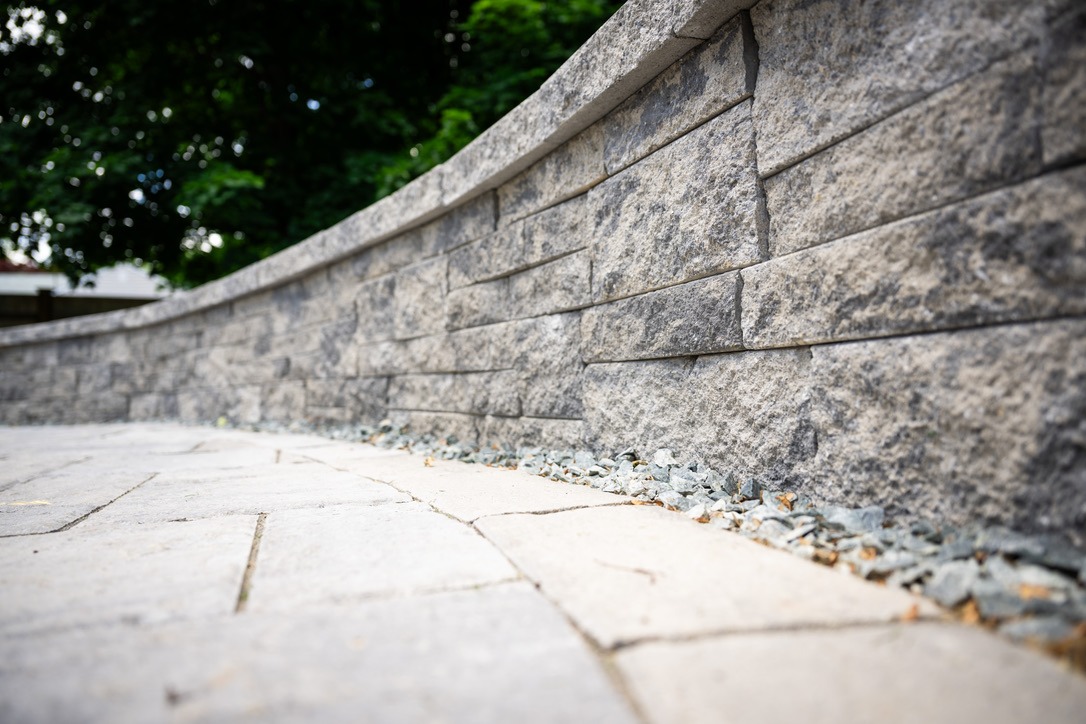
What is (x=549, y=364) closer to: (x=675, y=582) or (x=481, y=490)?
(x=481, y=490)

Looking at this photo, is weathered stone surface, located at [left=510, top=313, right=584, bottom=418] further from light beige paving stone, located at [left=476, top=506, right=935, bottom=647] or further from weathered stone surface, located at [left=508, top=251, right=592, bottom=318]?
light beige paving stone, located at [left=476, top=506, right=935, bottom=647]

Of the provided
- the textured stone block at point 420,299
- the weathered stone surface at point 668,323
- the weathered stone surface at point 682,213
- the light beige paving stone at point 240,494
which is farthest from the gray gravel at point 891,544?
the textured stone block at point 420,299

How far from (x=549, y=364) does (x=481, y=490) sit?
2.85 feet

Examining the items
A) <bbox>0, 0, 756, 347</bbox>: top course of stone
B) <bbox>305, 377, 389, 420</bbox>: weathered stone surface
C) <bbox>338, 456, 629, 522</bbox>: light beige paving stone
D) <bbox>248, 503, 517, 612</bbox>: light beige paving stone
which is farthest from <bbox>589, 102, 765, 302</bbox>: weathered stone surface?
<bbox>305, 377, 389, 420</bbox>: weathered stone surface

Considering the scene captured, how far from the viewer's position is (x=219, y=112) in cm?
960

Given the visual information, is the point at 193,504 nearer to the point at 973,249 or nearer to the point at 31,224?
the point at 973,249

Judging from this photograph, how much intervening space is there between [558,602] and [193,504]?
5.32ft

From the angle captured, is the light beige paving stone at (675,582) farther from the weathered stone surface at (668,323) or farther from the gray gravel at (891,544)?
the weathered stone surface at (668,323)

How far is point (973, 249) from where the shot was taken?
1352mm

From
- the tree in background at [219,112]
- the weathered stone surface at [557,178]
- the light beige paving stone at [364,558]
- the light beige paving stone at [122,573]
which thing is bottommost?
the light beige paving stone at [122,573]

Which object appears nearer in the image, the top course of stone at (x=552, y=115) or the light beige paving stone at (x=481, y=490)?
the light beige paving stone at (x=481, y=490)

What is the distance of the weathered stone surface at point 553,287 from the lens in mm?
2699

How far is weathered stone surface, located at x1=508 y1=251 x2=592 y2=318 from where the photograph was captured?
2699 mm

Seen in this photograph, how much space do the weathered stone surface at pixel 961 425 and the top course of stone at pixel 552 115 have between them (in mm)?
1174
